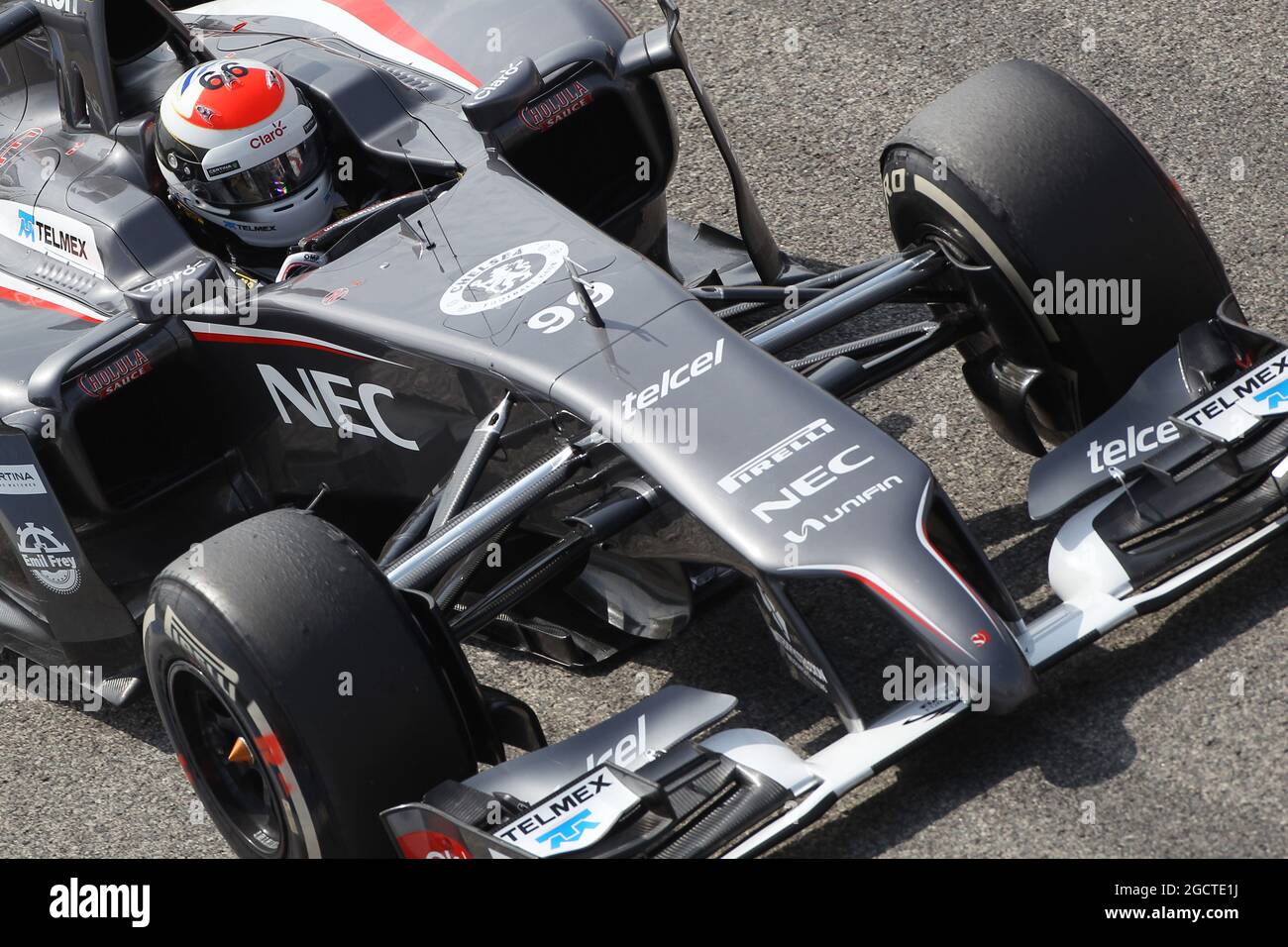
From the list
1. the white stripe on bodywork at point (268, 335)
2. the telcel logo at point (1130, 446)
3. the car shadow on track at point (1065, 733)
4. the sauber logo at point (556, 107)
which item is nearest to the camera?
the car shadow on track at point (1065, 733)

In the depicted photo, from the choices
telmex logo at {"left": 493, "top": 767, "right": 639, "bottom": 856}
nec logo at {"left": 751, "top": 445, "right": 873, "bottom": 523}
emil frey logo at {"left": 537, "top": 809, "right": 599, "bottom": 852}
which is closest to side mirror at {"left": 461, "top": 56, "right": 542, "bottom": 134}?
nec logo at {"left": 751, "top": 445, "right": 873, "bottom": 523}

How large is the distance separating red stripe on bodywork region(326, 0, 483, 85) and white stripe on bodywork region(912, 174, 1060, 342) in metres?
1.63

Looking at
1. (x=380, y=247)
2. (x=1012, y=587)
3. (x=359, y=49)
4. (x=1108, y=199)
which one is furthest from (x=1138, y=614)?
(x=359, y=49)

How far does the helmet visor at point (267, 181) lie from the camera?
5.01 meters

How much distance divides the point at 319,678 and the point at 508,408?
873mm

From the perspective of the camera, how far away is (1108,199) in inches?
177

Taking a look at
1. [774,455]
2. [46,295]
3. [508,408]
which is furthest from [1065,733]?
[46,295]

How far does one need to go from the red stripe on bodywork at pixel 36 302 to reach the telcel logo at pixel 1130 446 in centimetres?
283

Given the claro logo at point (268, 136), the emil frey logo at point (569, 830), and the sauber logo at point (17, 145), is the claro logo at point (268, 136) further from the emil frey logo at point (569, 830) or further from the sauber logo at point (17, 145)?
the emil frey logo at point (569, 830)

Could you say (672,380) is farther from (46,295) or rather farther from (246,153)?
(46,295)

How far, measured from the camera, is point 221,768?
4.22 meters

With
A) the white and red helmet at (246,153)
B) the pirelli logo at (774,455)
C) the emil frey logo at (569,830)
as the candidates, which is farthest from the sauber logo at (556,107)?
the emil frey logo at (569,830)

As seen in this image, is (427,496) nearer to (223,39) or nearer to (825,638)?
(825,638)
